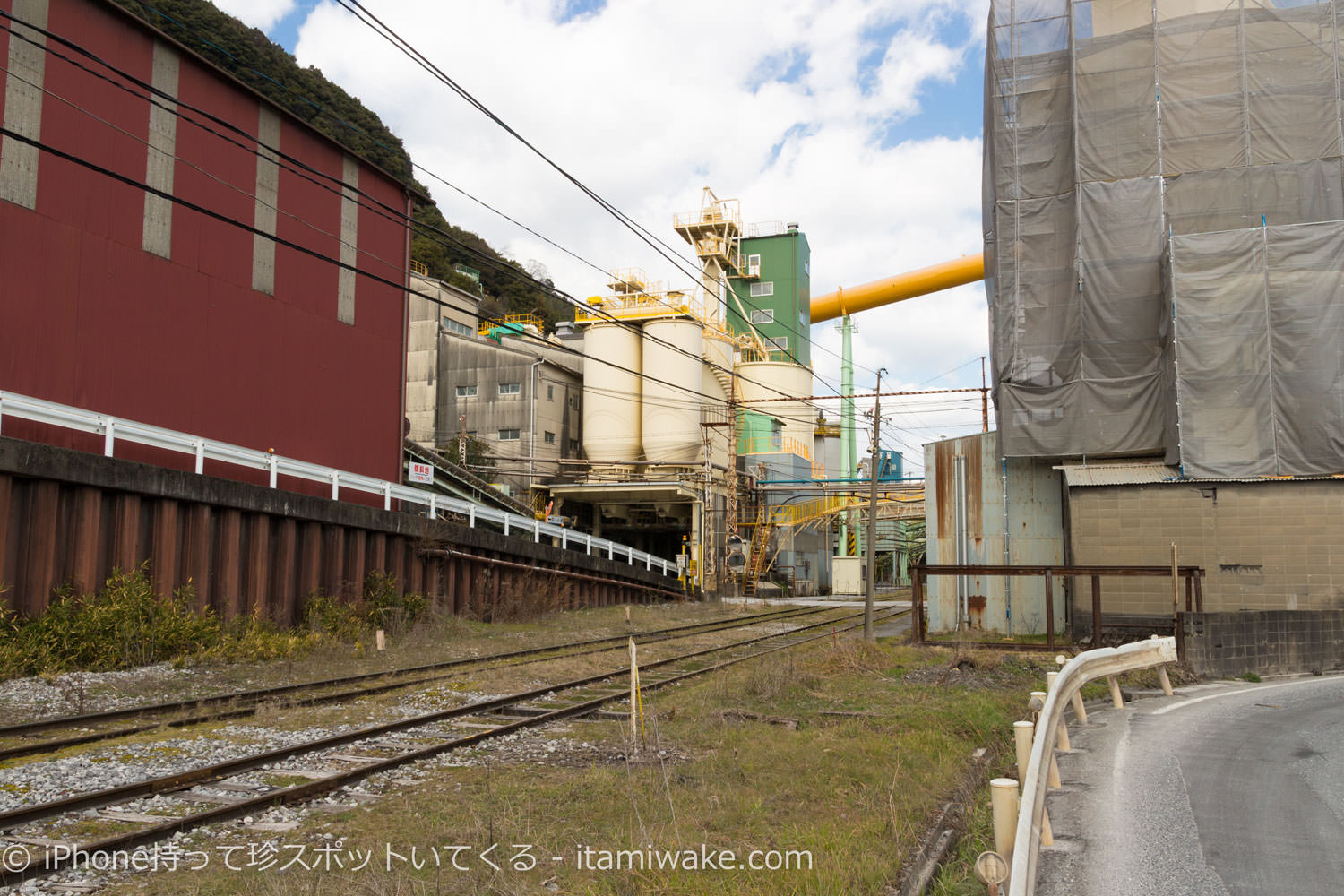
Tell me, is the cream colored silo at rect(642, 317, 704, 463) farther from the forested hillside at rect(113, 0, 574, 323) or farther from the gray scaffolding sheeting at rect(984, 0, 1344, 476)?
the gray scaffolding sheeting at rect(984, 0, 1344, 476)

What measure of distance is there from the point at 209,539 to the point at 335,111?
69826mm

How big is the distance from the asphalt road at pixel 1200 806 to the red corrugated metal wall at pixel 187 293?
16.7m

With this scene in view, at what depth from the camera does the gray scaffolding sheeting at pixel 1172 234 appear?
19906 mm

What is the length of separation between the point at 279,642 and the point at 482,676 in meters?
4.36

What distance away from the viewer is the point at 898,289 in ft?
229

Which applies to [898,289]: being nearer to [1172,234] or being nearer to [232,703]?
[1172,234]

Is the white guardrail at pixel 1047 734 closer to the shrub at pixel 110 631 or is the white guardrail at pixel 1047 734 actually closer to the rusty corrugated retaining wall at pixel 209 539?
the shrub at pixel 110 631

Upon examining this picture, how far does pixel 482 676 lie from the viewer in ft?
48.7

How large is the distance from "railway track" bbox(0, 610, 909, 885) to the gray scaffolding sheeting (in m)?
13.2

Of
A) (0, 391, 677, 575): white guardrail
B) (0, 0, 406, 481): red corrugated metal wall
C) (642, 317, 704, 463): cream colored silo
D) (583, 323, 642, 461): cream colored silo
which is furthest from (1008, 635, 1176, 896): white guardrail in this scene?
(583, 323, 642, 461): cream colored silo

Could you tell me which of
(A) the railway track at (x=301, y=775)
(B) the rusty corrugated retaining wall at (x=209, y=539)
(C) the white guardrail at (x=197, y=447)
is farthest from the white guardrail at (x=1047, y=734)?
(C) the white guardrail at (x=197, y=447)

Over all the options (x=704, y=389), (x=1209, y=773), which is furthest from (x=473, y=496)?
(x=1209, y=773)

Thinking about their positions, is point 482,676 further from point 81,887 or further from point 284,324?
point 284,324

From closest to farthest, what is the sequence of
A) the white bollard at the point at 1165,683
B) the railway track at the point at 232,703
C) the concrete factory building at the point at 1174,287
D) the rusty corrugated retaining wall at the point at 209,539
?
1. the railway track at the point at 232,703
2. the white bollard at the point at 1165,683
3. the rusty corrugated retaining wall at the point at 209,539
4. the concrete factory building at the point at 1174,287
